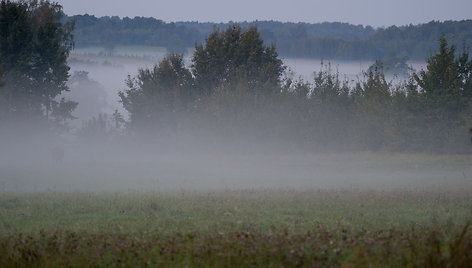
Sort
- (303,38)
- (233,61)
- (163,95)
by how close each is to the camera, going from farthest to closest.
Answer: (303,38) < (163,95) < (233,61)

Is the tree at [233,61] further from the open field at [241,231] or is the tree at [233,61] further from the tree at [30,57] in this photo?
the open field at [241,231]

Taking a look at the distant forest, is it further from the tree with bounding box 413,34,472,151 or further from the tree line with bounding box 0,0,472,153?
the tree with bounding box 413,34,472,151

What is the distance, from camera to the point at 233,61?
6781 centimetres

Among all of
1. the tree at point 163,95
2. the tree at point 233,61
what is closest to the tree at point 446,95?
the tree at point 233,61

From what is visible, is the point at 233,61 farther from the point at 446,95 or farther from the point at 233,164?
the point at 446,95

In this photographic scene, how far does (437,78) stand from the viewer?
51.5 metres

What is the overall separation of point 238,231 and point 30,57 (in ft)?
181

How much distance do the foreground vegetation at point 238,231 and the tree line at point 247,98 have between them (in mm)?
36523

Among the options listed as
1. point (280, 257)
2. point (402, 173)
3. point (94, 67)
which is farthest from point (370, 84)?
point (94, 67)

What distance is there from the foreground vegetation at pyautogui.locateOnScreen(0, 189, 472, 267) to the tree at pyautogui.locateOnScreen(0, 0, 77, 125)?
1702 inches

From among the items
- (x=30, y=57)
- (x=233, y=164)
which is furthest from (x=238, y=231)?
(x=30, y=57)

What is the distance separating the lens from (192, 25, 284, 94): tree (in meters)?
66.9

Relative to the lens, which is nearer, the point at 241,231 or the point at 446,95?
the point at 241,231

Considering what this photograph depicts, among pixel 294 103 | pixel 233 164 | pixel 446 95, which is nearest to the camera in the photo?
pixel 446 95
